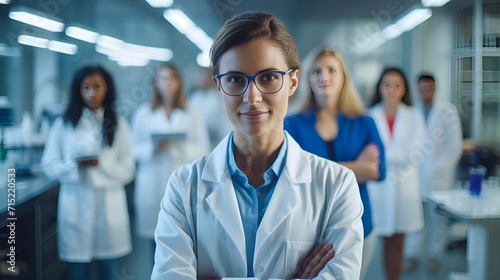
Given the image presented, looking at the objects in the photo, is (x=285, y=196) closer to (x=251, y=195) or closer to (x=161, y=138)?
(x=251, y=195)

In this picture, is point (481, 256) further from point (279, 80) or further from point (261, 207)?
point (279, 80)

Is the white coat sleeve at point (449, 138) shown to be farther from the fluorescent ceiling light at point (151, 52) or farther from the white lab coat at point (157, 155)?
the fluorescent ceiling light at point (151, 52)

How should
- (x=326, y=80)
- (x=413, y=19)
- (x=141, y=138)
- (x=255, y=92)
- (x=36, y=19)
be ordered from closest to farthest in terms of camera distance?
1. (x=255, y=92)
2. (x=326, y=80)
3. (x=413, y=19)
4. (x=36, y=19)
5. (x=141, y=138)

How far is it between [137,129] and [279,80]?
0.94 metres

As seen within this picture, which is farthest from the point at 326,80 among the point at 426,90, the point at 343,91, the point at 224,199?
the point at 224,199

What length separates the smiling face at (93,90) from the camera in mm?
1841

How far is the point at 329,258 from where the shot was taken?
1.12 metres

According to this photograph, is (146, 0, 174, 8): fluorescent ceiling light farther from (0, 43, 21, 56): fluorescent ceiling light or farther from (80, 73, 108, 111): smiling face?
(0, 43, 21, 56): fluorescent ceiling light

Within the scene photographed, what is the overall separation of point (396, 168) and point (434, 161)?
138 millimetres

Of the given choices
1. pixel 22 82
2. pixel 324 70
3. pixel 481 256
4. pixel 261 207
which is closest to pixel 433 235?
pixel 481 256

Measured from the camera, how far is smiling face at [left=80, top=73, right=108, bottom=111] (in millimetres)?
1841

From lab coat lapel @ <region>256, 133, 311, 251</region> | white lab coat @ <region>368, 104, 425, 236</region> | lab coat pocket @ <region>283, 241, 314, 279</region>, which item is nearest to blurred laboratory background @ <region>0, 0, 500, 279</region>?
white lab coat @ <region>368, 104, 425, 236</region>

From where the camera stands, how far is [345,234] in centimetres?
112

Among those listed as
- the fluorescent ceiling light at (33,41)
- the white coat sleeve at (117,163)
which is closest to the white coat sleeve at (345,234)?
the white coat sleeve at (117,163)
